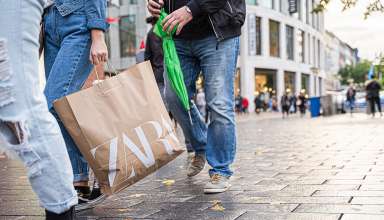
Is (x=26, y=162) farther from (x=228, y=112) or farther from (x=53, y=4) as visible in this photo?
(x=228, y=112)

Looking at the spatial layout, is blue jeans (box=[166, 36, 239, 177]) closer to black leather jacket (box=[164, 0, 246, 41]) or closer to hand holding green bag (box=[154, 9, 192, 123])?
black leather jacket (box=[164, 0, 246, 41])

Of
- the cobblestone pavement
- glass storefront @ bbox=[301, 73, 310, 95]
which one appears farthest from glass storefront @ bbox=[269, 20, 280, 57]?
the cobblestone pavement

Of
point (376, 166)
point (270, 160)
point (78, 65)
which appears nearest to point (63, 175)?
point (78, 65)

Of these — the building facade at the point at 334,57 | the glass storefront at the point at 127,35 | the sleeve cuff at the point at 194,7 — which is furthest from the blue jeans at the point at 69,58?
the building facade at the point at 334,57

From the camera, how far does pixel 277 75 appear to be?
52156 millimetres

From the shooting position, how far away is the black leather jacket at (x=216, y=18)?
3807 millimetres

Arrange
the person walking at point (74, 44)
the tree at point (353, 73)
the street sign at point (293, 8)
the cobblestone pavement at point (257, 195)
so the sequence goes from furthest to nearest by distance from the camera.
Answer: the tree at point (353, 73)
the street sign at point (293, 8)
the person walking at point (74, 44)
the cobblestone pavement at point (257, 195)

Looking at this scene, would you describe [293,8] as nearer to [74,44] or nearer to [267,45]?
[267,45]

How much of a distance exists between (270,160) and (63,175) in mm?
3932

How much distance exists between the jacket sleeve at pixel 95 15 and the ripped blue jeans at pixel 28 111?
1015 mm

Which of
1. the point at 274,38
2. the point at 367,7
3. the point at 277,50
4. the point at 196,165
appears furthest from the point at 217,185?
the point at 277,50

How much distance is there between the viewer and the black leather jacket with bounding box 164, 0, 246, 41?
381 cm

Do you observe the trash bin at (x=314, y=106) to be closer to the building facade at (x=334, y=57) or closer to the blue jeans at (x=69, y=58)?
the blue jeans at (x=69, y=58)

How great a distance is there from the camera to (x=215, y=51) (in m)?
3.95
